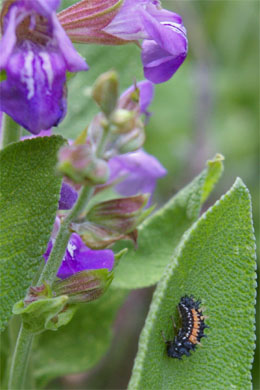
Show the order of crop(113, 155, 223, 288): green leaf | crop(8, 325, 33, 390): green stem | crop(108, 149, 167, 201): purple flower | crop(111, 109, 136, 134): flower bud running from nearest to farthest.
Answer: crop(111, 109, 136, 134): flower bud < crop(8, 325, 33, 390): green stem < crop(113, 155, 223, 288): green leaf < crop(108, 149, 167, 201): purple flower

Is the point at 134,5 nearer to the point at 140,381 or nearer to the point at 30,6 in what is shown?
the point at 30,6

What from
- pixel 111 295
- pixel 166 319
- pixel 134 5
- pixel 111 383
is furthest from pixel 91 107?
pixel 111 383

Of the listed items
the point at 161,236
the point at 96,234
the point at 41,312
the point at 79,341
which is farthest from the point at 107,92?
the point at 79,341

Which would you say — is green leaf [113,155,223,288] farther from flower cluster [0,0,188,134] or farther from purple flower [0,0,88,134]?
purple flower [0,0,88,134]

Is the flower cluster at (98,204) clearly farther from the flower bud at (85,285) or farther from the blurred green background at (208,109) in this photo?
the blurred green background at (208,109)

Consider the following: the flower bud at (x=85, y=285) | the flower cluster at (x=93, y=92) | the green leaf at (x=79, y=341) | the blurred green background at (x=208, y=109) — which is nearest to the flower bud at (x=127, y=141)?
the flower cluster at (x=93, y=92)

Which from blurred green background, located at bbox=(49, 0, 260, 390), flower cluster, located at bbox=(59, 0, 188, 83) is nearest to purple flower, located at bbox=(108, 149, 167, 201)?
flower cluster, located at bbox=(59, 0, 188, 83)
